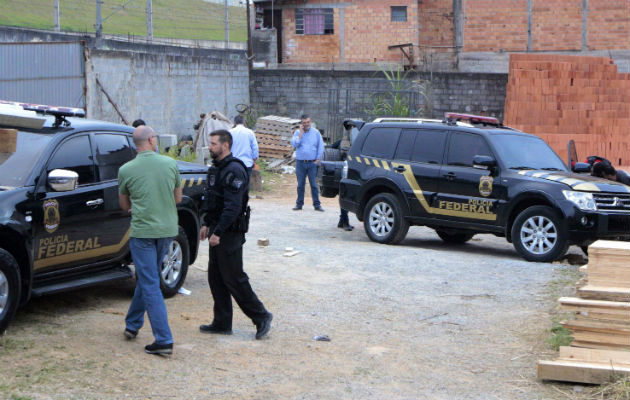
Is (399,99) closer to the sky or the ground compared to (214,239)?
closer to the sky

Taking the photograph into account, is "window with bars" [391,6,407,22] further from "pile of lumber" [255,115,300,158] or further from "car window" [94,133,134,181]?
"car window" [94,133,134,181]

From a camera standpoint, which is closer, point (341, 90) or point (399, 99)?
point (399, 99)

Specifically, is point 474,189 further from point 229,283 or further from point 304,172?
point 229,283

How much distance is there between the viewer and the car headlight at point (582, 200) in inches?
434

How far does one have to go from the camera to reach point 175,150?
66.0ft

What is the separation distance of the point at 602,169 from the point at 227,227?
698 centimetres

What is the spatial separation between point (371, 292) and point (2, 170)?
399cm

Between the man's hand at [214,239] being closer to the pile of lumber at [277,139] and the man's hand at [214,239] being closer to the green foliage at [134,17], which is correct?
the pile of lumber at [277,139]

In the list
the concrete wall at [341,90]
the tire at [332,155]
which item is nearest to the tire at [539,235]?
the tire at [332,155]

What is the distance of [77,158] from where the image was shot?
25.1 ft

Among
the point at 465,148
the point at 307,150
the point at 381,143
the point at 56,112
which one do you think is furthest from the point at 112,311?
the point at 307,150

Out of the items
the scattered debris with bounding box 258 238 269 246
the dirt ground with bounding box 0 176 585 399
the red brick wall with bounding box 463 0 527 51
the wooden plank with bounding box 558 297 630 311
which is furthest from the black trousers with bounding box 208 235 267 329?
the red brick wall with bounding box 463 0 527 51

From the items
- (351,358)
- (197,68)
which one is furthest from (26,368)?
(197,68)

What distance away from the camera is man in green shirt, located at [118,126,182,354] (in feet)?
21.6
